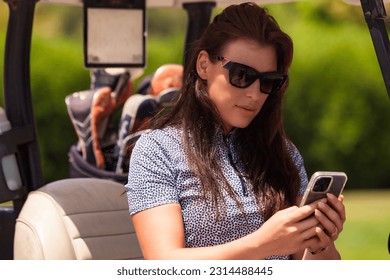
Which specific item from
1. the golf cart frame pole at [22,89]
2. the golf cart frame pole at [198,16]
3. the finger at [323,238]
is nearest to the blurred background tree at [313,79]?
the golf cart frame pole at [198,16]

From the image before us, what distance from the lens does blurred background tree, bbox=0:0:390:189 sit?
9.95 meters

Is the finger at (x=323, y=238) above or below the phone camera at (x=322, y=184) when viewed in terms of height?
below

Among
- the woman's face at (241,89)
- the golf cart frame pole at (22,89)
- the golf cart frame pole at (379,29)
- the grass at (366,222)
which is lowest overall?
the grass at (366,222)

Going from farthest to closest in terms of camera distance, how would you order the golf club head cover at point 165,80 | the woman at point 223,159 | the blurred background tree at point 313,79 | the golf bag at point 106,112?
the blurred background tree at point 313,79, the golf club head cover at point 165,80, the golf bag at point 106,112, the woman at point 223,159

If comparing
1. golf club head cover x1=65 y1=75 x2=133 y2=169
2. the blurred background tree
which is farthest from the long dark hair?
the blurred background tree

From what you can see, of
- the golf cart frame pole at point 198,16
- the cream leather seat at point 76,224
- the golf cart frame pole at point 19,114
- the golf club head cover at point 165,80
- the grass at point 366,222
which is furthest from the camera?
the grass at point 366,222

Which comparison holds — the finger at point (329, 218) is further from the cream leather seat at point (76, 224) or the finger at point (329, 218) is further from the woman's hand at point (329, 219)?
the cream leather seat at point (76, 224)

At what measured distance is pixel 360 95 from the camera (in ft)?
36.6

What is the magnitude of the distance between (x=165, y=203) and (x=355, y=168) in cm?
903

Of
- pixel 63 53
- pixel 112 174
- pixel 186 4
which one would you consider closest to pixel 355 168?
pixel 63 53

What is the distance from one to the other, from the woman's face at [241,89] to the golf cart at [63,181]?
25cm

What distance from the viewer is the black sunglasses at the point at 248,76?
2.46 metres

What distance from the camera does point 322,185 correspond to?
2.30m

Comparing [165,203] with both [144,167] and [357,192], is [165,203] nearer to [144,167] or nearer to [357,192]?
[144,167]
